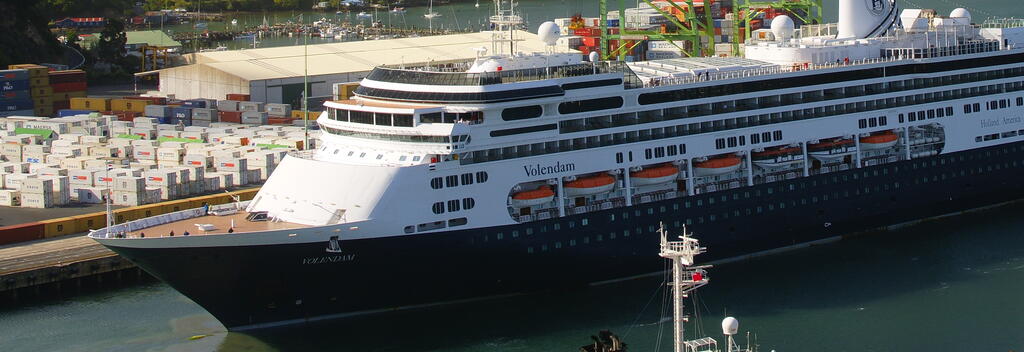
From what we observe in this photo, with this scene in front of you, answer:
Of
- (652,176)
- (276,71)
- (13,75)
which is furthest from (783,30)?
(13,75)

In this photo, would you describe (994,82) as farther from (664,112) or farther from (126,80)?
(126,80)

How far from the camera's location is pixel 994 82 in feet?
139

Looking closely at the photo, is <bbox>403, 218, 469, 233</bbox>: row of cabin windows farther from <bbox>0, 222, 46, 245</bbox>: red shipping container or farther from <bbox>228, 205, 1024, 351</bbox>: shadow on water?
<bbox>0, 222, 46, 245</bbox>: red shipping container

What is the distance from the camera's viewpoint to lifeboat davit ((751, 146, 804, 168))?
37500 mm

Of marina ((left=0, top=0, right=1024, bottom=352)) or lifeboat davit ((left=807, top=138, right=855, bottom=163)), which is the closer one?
marina ((left=0, top=0, right=1024, bottom=352))

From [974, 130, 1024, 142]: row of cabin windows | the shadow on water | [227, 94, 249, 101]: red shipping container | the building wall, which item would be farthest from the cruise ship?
the building wall

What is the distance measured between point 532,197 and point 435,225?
241cm

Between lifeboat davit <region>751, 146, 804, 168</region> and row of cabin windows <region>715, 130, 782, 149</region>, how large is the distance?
0.31m

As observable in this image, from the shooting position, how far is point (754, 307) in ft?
112

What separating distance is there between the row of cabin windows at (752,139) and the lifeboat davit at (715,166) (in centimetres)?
44

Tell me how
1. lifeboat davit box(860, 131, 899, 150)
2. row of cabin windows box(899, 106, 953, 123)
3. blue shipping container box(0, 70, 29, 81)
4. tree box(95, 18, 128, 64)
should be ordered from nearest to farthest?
lifeboat davit box(860, 131, 899, 150) < row of cabin windows box(899, 106, 953, 123) < blue shipping container box(0, 70, 29, 81) < tree box(95, 18, 128, 64)

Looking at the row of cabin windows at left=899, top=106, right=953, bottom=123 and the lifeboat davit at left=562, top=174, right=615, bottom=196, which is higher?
the row of cabin windows at left=899, top=106, right=953, bottom=123

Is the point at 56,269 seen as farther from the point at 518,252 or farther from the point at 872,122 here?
the point at 872,122

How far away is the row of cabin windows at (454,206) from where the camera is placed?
32562 mm
